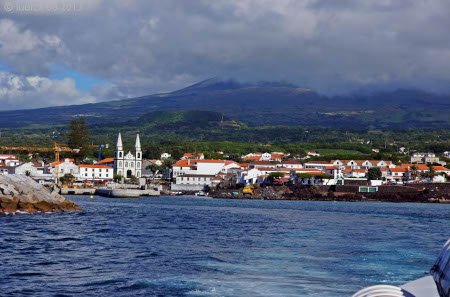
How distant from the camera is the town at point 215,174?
113062 mm

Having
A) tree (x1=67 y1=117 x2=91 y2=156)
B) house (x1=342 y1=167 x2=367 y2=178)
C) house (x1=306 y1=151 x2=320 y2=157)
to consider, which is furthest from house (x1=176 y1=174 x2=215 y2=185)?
house (x1=306 y1=151 x2=320 y2=157)

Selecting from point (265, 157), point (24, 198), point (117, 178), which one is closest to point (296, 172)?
point (117, 178)

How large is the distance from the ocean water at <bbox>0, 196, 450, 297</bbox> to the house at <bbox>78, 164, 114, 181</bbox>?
89.9 m

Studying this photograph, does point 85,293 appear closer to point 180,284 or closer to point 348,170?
point 180,284

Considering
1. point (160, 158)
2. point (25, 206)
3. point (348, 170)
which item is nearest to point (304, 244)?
point (25, 206)

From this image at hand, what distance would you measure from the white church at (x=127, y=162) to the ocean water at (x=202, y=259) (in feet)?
305

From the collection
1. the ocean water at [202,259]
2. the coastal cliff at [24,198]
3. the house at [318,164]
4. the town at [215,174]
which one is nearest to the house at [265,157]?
the town at [215,174]

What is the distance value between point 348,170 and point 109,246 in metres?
100

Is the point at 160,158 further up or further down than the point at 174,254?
further up

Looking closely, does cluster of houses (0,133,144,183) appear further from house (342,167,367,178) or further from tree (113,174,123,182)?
house (342,167,367,178)

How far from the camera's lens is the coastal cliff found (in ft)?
142

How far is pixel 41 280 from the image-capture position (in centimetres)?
Result: 1811

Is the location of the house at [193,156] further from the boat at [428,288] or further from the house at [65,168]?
the boat at [428,288]

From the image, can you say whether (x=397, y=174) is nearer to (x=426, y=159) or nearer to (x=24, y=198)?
(x=426, y=159)
